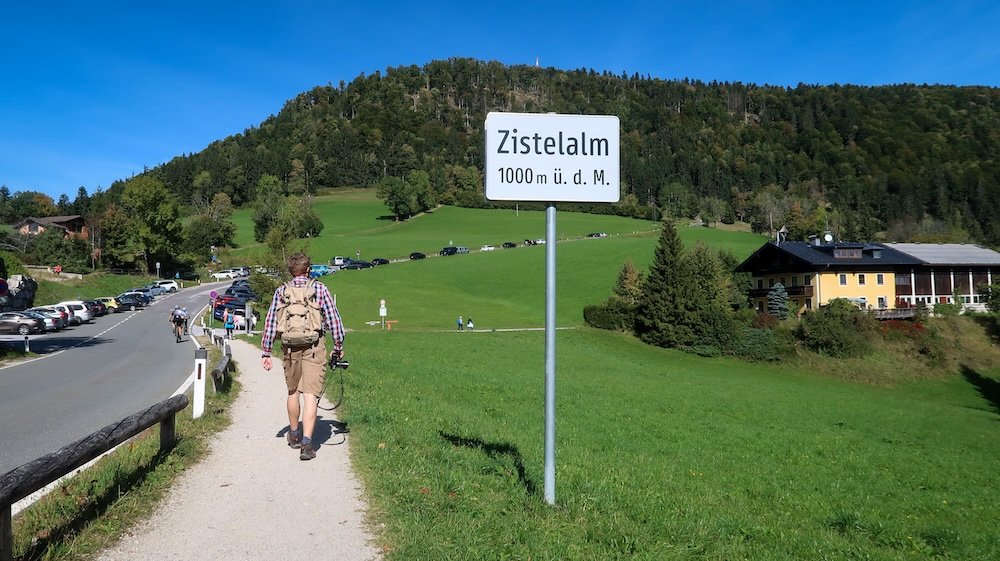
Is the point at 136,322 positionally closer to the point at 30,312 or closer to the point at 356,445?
the point at 30,312

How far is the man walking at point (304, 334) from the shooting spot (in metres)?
7.12

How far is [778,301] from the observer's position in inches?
2414

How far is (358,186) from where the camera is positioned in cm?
17025

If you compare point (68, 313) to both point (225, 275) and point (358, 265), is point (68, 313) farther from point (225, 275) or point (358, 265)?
point (225, 275)

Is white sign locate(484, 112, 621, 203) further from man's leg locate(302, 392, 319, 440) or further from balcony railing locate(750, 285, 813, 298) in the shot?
balcony railing locate(750, 285, 813, 298)

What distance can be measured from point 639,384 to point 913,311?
4488cm

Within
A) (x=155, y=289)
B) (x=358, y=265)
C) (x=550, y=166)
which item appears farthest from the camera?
(x=358, y=265)

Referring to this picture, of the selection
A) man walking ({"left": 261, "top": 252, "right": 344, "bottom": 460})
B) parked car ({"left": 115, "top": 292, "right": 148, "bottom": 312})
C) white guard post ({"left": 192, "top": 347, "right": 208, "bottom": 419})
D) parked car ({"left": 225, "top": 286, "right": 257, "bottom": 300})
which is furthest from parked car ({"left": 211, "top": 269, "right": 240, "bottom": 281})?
man walking ({"left": 261, "top": 252, "right": 344, "bottom": 460})

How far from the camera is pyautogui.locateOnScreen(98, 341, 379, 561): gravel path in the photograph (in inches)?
177

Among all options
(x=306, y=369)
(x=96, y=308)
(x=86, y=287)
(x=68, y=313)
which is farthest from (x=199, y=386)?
(x=86, y=287)

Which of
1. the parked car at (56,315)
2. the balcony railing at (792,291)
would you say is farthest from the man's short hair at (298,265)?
the balcony railing at (792,291)

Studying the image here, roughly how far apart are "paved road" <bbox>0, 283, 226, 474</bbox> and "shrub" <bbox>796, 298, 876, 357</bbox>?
41.2m

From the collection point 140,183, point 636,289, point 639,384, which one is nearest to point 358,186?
point 140,183

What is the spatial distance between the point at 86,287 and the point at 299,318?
72.3 m
